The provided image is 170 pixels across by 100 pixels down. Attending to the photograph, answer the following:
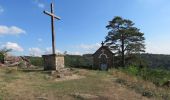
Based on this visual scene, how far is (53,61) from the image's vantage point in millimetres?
19828

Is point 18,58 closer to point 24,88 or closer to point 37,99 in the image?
point 24,88

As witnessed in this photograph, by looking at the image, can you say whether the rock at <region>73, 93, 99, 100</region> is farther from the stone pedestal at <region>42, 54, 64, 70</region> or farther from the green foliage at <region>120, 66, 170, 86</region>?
the green foliage at <region>120, 66, 170, 86</region>

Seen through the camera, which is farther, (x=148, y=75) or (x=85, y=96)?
(x=148, y=75)

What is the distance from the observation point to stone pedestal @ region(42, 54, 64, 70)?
64.7 ft

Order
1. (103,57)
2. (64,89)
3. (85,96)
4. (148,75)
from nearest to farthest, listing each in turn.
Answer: (85,96)
(64,89)
(148,75)
(103,57)

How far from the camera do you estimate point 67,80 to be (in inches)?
667

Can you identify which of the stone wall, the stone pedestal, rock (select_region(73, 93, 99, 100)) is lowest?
rock (select_region(73, 93, 99, 100))

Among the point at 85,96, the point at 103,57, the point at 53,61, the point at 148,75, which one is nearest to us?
the point at 85,96

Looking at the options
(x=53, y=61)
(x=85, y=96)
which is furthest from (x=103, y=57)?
(x=85, y=96)

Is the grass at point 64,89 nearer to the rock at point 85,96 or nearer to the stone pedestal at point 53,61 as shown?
the rock at point 85,96

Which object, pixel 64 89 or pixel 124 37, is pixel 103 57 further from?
pixel 64 89

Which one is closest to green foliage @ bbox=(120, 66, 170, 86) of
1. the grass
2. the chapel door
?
the grass

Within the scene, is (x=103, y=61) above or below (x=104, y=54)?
below

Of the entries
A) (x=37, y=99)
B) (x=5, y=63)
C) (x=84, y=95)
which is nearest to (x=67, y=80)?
(x=84, y=95)
